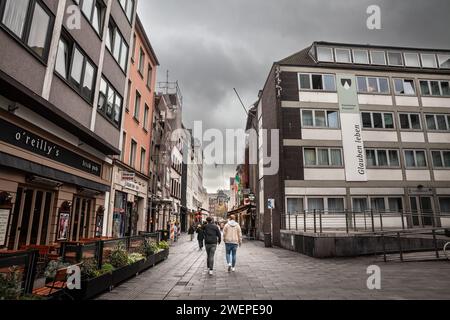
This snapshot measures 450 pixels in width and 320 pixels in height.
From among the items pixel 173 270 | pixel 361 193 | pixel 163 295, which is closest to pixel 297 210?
pixel 361 193

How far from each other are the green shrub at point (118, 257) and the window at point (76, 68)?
679 centimetres

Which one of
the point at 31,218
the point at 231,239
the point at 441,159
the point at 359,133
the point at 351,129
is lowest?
the point at 231,239

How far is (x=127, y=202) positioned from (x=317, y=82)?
17288 millimetres

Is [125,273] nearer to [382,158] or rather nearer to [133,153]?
[133,153]

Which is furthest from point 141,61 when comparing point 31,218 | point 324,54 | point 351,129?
point 351,129

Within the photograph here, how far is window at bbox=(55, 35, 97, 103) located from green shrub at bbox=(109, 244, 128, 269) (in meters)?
6.79

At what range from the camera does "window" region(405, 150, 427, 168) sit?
23.3 m

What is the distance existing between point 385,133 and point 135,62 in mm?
19871

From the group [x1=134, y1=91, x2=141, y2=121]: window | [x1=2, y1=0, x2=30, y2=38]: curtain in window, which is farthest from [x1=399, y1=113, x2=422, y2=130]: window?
[x1=2, y1=0, x2=30, y2=38]: curtain in window

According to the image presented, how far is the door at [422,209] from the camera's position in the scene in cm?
2233

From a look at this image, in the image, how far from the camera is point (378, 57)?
2541 centimetres

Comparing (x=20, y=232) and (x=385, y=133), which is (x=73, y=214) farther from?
(x=385, y=133)

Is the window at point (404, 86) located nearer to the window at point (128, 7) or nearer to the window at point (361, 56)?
the window at point (361, 56)

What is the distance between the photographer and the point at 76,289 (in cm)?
577
